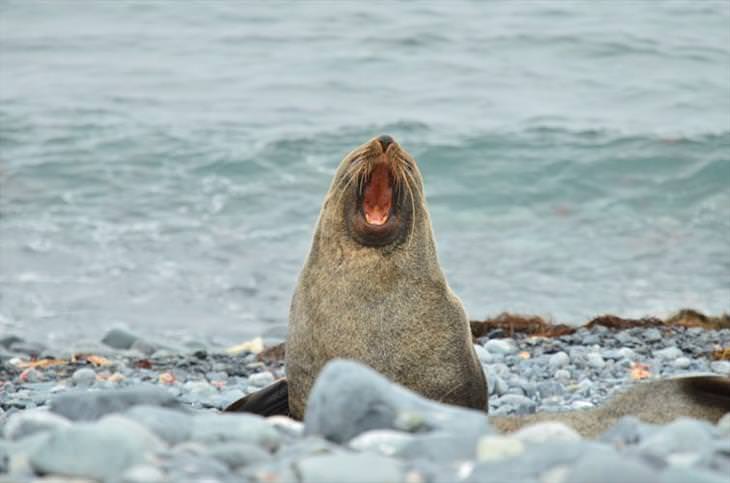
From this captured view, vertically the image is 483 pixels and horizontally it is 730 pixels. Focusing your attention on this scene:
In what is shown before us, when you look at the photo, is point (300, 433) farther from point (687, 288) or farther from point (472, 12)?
point (472, 12)

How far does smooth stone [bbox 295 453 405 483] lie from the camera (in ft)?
11.1

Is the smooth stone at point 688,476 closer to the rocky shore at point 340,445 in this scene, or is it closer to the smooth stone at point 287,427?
the rocky shore at point 340,445

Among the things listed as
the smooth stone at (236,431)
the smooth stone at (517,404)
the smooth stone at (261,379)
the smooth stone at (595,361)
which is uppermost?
the smooth stone at (236,431)

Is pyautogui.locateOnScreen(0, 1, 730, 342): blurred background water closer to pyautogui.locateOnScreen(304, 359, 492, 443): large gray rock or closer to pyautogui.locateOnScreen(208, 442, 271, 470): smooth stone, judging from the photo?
pyautogui.locateOnScreen(304, 359, 492, 443): large gray rock

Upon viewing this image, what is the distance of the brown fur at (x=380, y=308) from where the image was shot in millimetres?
6336

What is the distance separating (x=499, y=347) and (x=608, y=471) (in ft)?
23.6

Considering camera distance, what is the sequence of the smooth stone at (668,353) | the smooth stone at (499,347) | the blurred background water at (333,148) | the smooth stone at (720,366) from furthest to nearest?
the blurred background water at (333,148) → the smooth stone at (499,347) → the smooth stone at (668,353) → the smooth stone at (720,366)

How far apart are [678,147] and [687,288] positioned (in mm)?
6404

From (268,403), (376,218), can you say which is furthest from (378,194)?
(268,403)

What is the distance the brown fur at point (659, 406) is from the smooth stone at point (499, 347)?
451 cm

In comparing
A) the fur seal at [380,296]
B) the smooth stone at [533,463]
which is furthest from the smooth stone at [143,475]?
the fur seal at [380,296]

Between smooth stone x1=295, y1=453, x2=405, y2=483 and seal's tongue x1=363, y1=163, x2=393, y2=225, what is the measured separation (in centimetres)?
307

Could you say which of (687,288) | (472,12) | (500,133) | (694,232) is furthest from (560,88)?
(687,288)

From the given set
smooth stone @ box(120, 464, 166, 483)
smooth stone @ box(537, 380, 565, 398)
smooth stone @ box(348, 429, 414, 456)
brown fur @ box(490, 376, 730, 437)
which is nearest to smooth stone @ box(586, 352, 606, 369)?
smooth stone @ box(537, 380, 565, 398)
